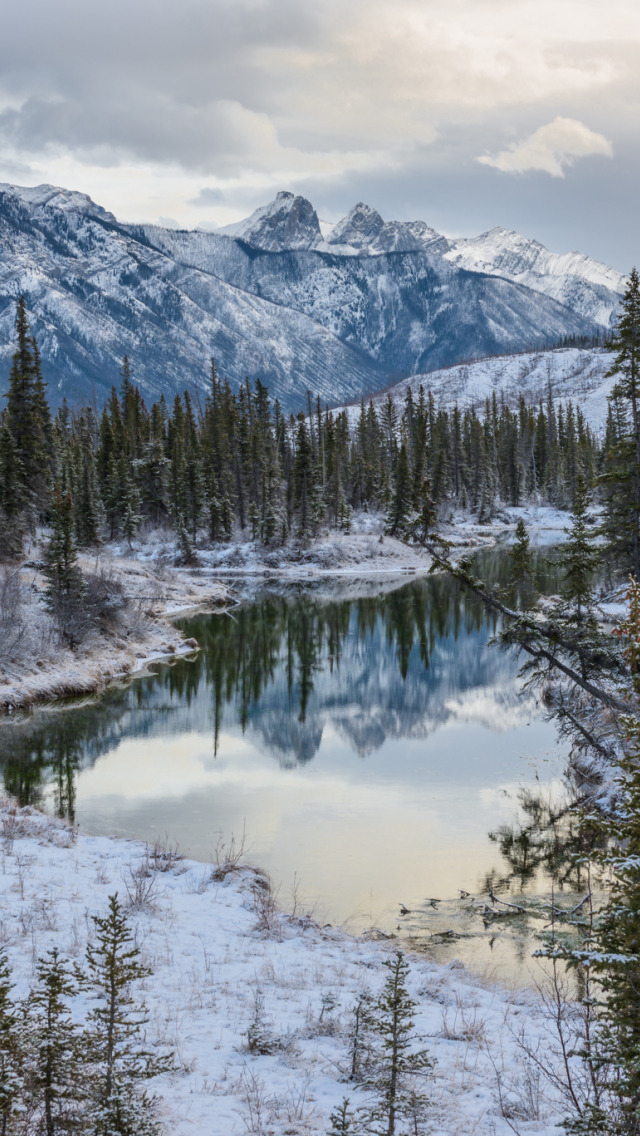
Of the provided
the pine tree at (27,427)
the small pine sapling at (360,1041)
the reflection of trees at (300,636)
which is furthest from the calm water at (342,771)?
the pine tree at (27,427)

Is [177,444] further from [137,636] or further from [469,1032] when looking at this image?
[469,1032]

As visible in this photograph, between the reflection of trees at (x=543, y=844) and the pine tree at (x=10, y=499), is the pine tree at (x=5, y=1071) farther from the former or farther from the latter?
the pine tree at (x=10, y=499)

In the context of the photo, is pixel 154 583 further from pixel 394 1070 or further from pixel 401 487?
pixel 394 1070

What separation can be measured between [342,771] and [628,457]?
13546 mm

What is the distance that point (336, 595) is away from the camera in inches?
2594

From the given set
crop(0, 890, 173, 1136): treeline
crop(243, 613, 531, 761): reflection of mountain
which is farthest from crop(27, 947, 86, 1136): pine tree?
crop(243, 613, 531, 761): reflection of mountain

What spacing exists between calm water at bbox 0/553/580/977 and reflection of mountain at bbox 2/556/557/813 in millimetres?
126

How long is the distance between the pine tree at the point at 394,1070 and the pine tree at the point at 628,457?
19900 mm

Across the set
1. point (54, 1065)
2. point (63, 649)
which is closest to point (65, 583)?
point (63, 649)

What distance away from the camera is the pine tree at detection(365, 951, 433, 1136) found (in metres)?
7.13

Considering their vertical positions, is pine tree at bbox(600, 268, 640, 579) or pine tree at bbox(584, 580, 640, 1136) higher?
pine tree at bbox(600, 268, 640, 579)

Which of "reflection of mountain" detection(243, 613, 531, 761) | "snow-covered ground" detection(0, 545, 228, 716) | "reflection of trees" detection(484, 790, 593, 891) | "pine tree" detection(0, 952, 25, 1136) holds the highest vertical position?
"pine tree" detection(0, 952, 25, 1136)

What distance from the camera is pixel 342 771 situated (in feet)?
87.4

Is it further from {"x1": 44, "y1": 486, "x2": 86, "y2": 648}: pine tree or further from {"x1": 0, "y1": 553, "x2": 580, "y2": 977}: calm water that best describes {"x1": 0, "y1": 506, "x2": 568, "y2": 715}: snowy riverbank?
{"x1": 0, "y1": 553, "x2": 580, "y2": 977}: calm water
